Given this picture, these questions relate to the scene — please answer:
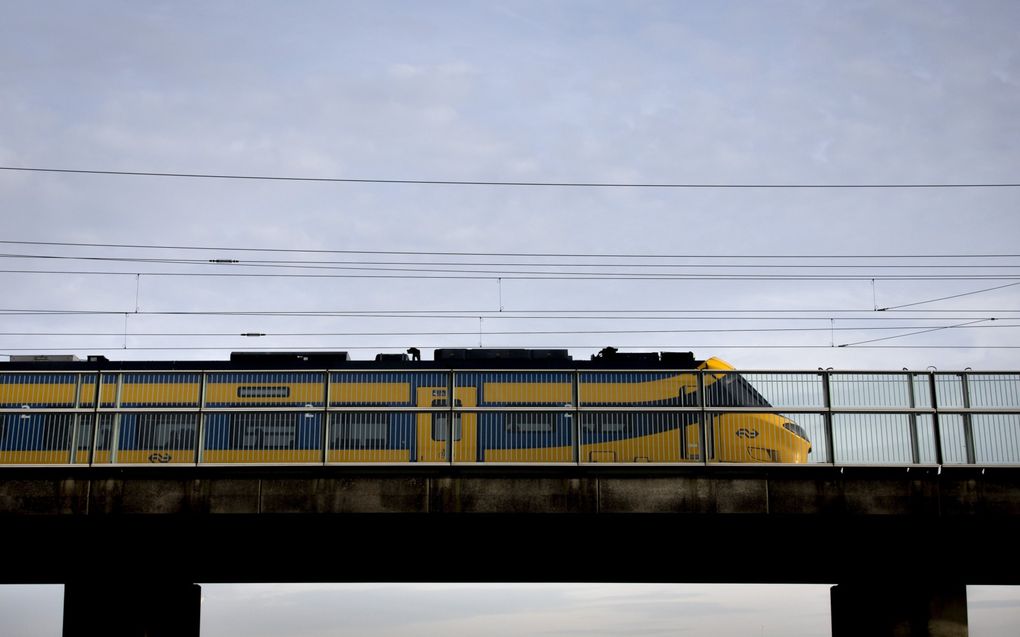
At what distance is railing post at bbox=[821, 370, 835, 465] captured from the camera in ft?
57.5

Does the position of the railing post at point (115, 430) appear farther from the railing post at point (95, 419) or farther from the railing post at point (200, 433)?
the railing post at point (200, 433)

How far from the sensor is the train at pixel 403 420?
1775 centimetres

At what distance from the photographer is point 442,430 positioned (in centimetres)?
2411

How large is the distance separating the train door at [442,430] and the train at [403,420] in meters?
0.06

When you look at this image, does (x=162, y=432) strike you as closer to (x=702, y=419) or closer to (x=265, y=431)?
(x=265, y=431)

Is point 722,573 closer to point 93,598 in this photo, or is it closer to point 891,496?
point 891,496

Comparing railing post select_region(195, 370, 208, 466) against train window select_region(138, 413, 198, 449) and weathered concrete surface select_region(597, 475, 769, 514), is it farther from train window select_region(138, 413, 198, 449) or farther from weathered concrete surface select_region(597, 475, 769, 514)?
weathered concrete surface select_region(597, 475, 769, 514)

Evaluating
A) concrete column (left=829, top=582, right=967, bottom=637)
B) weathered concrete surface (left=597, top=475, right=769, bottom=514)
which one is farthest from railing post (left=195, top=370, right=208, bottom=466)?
concrete column (left=829, top=582, right=967, bottom=637)

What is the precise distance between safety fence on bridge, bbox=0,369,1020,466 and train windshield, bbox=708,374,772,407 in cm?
3

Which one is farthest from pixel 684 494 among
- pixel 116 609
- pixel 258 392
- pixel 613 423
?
pixel 116 609

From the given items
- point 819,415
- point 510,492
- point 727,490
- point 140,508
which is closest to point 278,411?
point 140,508

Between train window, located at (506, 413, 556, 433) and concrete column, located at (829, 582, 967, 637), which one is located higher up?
train window, located at (506, 413, 556, 433)

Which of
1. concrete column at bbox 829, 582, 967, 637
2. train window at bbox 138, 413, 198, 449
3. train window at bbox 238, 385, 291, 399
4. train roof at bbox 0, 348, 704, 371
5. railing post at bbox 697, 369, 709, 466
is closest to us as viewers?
railing post at bbox 697, 369, 709, 466

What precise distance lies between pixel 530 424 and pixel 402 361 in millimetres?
8520
